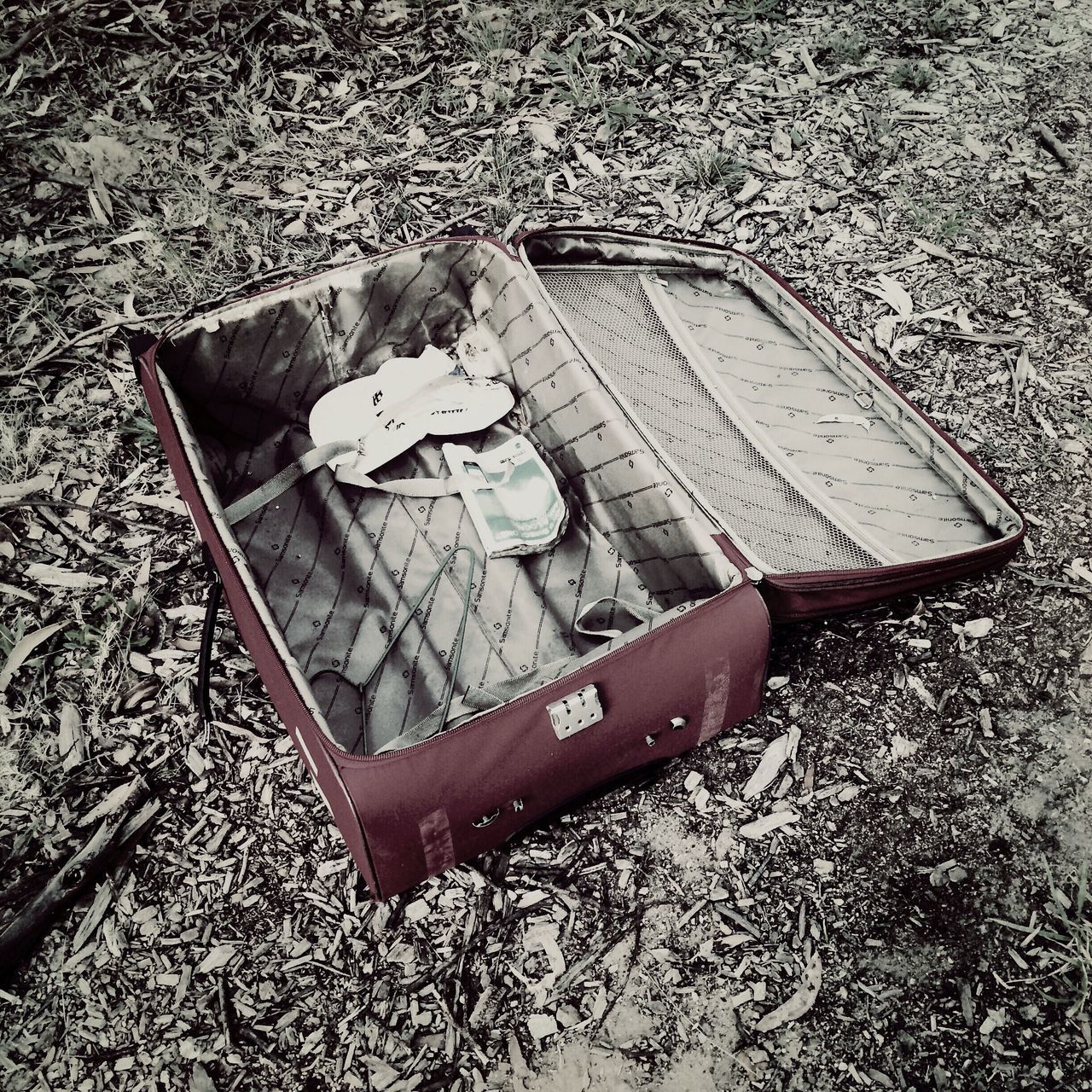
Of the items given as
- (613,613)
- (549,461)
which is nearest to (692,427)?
(549,461)

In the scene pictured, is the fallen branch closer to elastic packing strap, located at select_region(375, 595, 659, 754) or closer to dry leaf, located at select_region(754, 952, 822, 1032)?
elastic packing strap, located at select_region(375, 595, 659, 754)

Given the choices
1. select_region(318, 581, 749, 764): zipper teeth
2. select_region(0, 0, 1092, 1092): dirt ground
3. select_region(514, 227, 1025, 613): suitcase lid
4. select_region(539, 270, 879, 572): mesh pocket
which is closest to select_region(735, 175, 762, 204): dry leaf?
select_region(0, 0, 1092, 1092): dirt ground

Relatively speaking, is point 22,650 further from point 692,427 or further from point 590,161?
point 590,161

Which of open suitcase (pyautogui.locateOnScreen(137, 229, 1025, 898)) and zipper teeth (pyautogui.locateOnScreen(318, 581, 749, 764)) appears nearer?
zipper teeth (pyautogui.locateOnScreen(318, 581, 749, 764))

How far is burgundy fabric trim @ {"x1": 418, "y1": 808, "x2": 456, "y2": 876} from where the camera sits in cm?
158

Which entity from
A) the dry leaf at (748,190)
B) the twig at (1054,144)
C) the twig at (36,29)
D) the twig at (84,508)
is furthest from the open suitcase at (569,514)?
the twig at (36,29)

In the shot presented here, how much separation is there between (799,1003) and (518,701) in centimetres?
82

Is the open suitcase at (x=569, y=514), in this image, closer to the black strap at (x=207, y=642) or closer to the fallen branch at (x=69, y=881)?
the black strap at (x=207, y=642)

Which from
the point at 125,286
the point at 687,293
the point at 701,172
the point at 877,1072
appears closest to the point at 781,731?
the point at 877,1072

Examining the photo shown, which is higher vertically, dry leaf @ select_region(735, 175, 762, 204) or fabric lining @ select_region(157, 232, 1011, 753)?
dry leaf @ select_region(735, 175, 762, 204)

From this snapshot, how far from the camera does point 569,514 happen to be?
2.22 m

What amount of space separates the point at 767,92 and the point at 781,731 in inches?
99.4

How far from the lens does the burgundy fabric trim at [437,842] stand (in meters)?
1.58

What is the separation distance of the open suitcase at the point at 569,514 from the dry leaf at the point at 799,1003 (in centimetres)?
50
